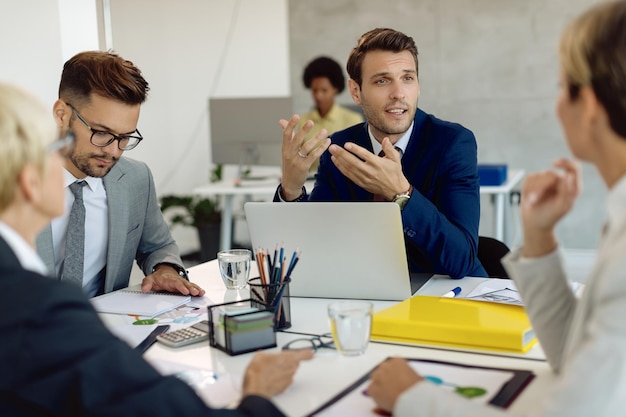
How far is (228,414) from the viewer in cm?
100

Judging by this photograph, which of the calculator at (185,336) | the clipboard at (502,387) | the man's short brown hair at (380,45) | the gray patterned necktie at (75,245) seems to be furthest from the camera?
the man's short brown hair at (380,45)

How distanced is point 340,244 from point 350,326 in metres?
0.43

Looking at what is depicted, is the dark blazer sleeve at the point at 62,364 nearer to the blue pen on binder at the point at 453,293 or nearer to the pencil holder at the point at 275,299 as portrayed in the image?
the pencil holder at the point at 275,299

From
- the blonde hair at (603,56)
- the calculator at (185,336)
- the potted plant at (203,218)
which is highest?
the blonde hair at (603,56)

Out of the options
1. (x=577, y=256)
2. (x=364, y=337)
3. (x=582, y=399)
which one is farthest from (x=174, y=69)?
(x=582, y=399)

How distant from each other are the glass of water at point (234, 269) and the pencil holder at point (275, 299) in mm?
353

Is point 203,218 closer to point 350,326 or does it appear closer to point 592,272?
point 350,326

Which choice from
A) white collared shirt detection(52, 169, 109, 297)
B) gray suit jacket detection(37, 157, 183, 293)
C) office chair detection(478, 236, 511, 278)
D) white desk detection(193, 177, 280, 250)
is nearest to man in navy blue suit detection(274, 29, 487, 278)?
office chair detection(478, 236, 511, 278)

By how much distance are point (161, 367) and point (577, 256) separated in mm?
4885

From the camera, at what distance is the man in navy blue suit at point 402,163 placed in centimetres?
195

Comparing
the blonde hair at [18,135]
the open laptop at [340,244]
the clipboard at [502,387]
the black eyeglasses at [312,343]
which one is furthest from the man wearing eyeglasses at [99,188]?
the blonde hair at [18,135]

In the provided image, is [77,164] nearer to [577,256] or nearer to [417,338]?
[417,338]

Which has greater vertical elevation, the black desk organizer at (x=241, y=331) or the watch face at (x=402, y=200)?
the watch face at (x=402, y=200)

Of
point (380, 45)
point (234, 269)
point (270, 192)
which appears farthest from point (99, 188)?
point (270, 192)
